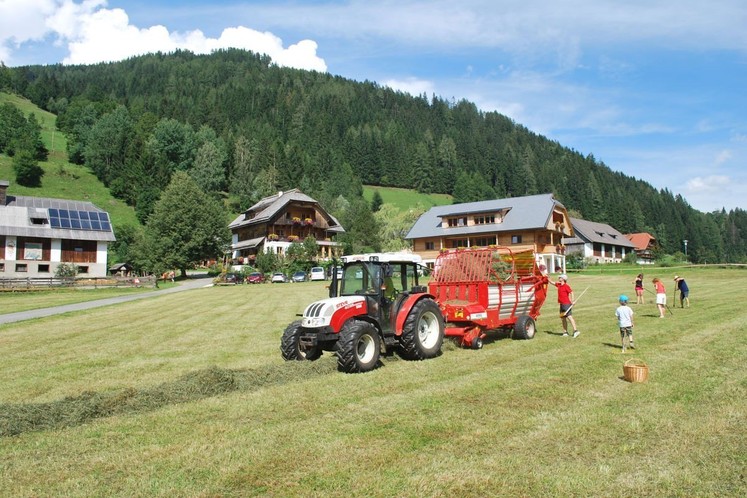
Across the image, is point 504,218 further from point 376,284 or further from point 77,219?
point 376,284

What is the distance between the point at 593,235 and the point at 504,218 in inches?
1104

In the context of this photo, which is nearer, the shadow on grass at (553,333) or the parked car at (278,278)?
the shadow on grass at (553,333)

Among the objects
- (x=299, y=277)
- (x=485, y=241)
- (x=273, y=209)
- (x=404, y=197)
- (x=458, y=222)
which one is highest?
(x=404, y=197)

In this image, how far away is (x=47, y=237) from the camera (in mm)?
52406

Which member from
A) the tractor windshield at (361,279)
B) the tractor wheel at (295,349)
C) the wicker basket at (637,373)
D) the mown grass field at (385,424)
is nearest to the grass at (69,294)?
the mown grass field at (385,424)

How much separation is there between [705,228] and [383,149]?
9203 cm

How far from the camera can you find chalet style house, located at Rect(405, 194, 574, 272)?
2357 inches

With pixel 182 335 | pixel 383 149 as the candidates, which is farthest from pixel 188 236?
pixel 383 149

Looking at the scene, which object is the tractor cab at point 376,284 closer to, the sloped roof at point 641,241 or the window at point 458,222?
the window at point 458,222

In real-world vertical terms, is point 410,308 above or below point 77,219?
below

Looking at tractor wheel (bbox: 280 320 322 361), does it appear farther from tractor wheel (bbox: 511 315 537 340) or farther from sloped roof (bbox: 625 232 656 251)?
sloped roof (bbox: 625 232 656 251)

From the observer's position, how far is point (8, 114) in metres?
98.9


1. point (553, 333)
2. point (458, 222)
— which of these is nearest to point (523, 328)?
point (553, 333)

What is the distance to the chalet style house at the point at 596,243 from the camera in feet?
266
